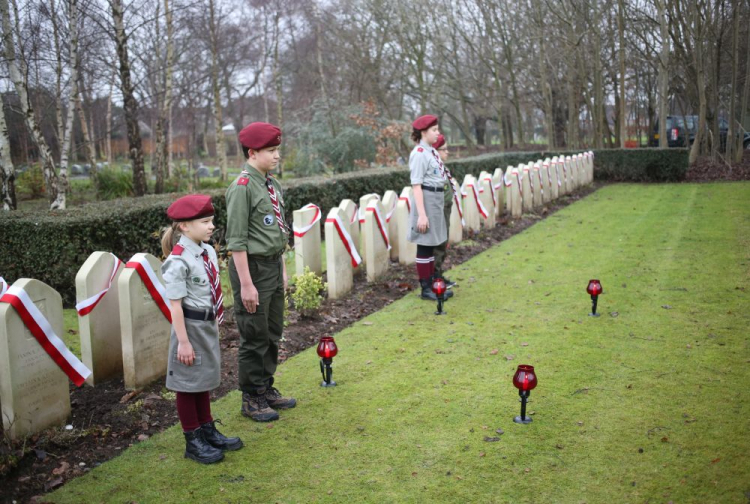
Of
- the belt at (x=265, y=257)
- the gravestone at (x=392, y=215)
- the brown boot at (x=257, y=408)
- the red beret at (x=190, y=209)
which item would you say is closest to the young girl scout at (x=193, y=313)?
the red beret at (x=190, y=209)

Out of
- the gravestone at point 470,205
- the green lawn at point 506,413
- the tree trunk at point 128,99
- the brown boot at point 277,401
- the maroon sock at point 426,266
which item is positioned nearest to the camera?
the green lawn at point 506,413

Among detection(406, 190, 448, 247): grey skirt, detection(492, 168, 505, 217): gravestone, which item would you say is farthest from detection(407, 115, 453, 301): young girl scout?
detection(492, 168, 505, 217): gravestone

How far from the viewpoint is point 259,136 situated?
389 centimetres

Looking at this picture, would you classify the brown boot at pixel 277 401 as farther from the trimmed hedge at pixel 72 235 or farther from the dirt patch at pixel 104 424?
the trimmed hedge at pixel 72 235

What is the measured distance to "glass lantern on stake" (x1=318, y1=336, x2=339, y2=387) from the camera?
4.48 m

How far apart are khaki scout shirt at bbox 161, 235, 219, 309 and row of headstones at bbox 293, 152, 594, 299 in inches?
124

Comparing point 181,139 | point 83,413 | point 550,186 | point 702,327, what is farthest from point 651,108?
point 181,139

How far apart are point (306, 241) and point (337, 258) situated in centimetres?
41

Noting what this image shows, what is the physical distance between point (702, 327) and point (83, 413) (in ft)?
17.7

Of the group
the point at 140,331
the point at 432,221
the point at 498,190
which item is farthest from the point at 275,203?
the point at 498,190

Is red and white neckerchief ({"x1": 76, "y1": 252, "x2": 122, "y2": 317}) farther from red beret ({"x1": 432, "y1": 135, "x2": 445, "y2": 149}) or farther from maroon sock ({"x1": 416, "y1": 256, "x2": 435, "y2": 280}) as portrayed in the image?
red beret ({"x1": 432, "y1": 135, "x2": 445, "y2": 149})

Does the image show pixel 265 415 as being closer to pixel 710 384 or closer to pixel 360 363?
pixel 360 363

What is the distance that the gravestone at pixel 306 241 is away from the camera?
6879 millimetres

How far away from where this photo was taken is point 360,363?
5195 millimetres
